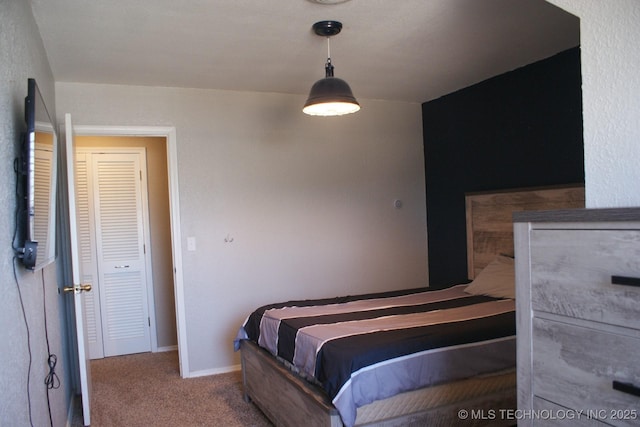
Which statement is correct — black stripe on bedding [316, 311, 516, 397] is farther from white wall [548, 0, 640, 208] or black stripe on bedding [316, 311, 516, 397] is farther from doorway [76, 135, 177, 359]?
doorway [76, 135, 177, 359]

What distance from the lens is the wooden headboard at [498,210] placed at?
3.41m

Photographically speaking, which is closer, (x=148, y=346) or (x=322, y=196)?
(x=322, y=196)

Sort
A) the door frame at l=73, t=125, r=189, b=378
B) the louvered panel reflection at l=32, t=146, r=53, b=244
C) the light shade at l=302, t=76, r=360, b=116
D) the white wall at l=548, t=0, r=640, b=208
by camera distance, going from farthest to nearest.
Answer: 1. the door frame at l=73, t=125, r=189, b=378
2. the light shade at l=302, t=76, r=360, b=116
3. the louvered panel reflection at l=32, t=146, r=53, b=244
4. the white wall at l=548, t=0, r=640, b=208

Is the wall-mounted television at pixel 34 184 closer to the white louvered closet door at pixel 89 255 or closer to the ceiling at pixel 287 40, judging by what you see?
the ceiling at pixel 287 40

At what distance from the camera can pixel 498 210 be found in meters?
3.98

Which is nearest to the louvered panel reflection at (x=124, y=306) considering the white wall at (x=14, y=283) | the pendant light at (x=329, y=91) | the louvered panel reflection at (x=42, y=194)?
the white wall at (x=14, y=283)

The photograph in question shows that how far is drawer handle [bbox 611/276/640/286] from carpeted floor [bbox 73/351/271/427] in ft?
8.00

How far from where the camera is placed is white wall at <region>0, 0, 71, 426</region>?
4.65 feet

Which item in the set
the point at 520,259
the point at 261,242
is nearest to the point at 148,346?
the point at 261,242

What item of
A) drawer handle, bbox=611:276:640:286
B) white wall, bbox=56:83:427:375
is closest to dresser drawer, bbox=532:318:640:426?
drawer handle, bbox=611:276:640:286

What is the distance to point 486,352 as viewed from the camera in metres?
2.46

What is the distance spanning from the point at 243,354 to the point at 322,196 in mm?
1674

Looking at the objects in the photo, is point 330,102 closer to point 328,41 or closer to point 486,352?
point 328,41

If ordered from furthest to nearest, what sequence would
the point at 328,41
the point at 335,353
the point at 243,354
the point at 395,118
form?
the point at 395,118
the point at 243,354
the point at 328,41
the point at 335,353
